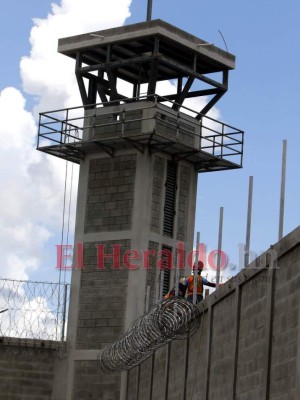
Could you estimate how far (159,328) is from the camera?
63.1 feet

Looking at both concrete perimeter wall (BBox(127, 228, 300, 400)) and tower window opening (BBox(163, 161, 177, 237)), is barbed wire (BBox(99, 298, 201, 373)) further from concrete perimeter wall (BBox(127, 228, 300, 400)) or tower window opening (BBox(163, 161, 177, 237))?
tower window opening (BBox(163, 161, 177, 237))

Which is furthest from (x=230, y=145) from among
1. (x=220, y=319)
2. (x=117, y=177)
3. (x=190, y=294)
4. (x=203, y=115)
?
(x=220, y=319)

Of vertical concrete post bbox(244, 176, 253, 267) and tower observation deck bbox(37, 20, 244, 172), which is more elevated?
tower observation deck bbox(37, 20, 244, 172)

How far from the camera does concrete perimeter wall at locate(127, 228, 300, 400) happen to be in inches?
575

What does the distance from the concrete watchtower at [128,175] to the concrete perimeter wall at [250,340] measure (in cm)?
845

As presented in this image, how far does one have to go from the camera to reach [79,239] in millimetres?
32812

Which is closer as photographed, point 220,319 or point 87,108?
point 220,319

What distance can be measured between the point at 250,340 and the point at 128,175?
1580 centimetres

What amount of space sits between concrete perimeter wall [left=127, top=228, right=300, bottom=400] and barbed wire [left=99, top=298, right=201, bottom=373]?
0.38 meters

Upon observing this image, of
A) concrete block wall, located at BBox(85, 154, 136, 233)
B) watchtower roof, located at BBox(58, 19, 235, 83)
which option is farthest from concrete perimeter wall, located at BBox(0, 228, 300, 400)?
watchtower roof, located at BBox(58, 19, 235, 83)

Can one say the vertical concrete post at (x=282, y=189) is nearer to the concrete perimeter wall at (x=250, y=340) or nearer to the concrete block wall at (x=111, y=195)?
the concrete perimeter wall at (x=250, y=340)

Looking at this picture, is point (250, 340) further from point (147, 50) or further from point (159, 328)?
point (147, 50)

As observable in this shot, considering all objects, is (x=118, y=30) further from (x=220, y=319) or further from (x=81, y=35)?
(x=220, y=319)

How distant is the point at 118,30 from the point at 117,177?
4.01 m
